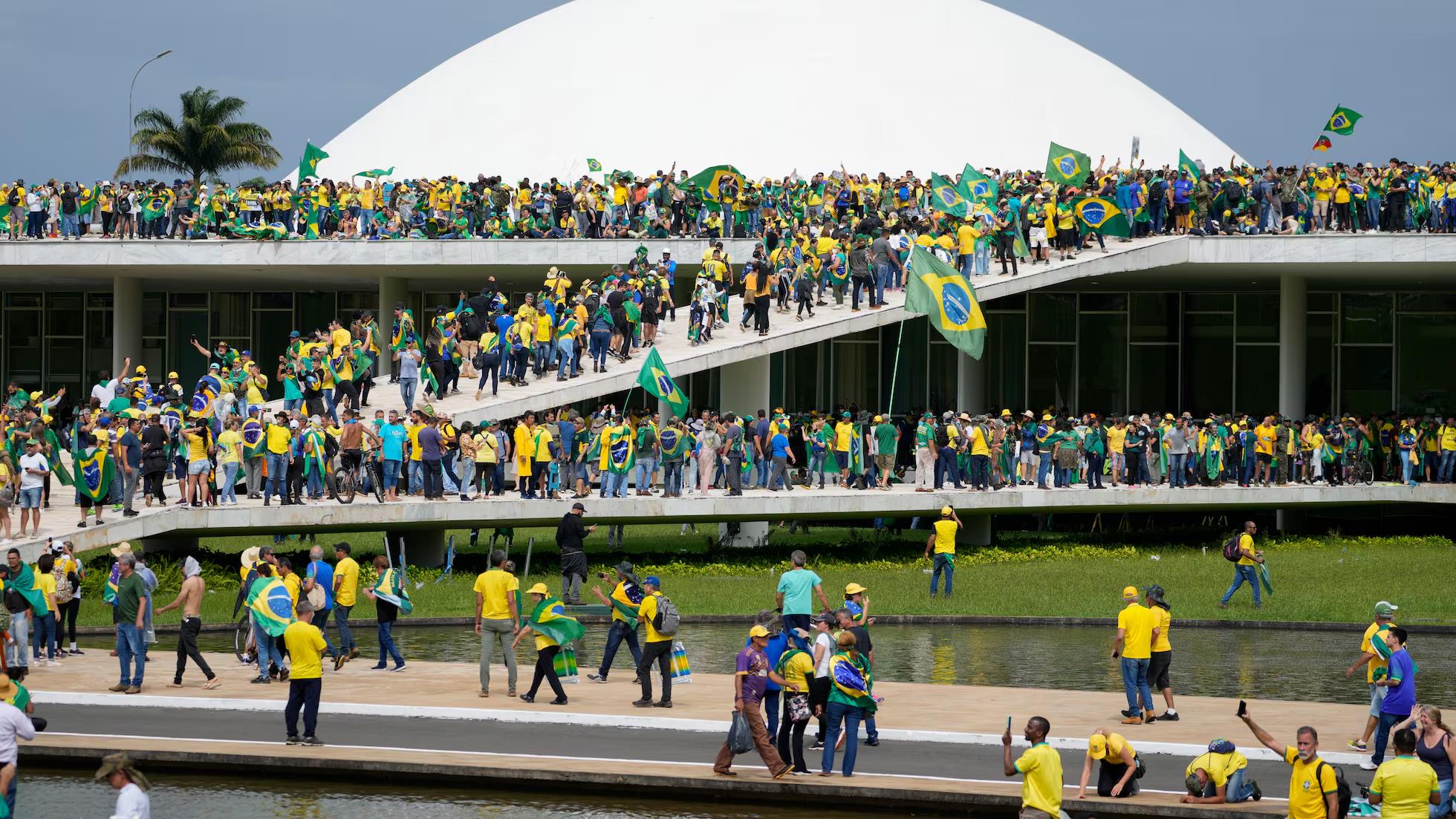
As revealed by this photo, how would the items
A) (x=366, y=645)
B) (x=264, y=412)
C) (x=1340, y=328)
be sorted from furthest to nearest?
1. (x=1340, y=328)
2. (x=264, y=412)
3. (x=366, y=645)

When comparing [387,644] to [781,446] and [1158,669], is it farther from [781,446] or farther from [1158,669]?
[781,446]

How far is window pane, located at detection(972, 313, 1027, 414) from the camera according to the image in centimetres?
4059

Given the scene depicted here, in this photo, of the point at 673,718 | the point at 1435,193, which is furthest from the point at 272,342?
the point at 673,718

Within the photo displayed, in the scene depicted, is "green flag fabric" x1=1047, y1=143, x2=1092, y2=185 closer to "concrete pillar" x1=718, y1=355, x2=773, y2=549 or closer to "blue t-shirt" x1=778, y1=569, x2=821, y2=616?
"concrete pillar" x1=718, y1=355, x2=773, y2=549

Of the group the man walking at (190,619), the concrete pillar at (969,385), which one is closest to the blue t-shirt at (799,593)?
the man walking at (190,619)

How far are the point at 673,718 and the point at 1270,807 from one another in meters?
5.02

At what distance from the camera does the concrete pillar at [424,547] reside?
86.1ft

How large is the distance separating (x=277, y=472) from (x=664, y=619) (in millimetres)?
10008

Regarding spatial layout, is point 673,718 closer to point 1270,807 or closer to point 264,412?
point 1270,807

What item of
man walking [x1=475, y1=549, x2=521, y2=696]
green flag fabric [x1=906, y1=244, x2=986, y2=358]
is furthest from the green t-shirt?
man walking [x1=475, y1=549, x2=521, y2=696]

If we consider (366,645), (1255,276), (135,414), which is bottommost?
(366,645)

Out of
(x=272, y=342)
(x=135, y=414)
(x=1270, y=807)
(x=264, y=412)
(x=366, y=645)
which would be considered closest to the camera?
(x=1270, y=807)

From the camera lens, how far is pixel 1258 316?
133ft

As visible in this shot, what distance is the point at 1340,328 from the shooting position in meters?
39.6
